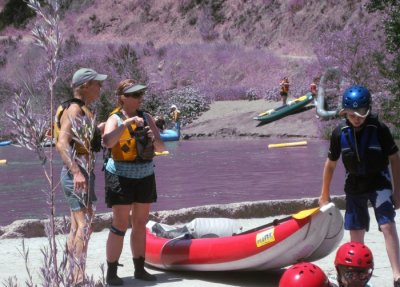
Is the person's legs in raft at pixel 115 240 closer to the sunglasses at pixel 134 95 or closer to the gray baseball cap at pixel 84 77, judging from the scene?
the sunglasses at pixel 134 95

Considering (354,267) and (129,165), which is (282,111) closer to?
(129,165)

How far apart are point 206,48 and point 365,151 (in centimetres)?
4057

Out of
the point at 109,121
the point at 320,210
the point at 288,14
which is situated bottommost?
the point at 320,210

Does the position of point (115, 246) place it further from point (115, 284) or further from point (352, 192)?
point (352, 192)

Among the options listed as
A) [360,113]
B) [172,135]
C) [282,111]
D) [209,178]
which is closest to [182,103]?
[282,111]

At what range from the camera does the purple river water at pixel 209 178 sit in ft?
41.4

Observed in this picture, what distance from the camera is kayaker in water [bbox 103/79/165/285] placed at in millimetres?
5527

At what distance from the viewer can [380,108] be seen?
22.2 meters

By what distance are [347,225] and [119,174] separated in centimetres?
145

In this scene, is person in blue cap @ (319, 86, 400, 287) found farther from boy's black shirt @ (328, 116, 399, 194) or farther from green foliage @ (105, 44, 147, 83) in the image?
green foliage @ (105, 44, 147, 83)

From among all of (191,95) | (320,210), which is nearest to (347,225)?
(320,210)

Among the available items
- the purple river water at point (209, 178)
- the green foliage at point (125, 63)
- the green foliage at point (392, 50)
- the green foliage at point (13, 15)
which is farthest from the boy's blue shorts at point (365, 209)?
the green foliage at point (13, 15)

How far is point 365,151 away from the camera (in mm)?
5199

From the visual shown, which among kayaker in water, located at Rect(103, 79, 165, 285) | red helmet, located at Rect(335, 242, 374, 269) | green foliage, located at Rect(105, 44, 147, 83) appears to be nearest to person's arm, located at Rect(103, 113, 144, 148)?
kayaker in water, located at Rect(103, 79, 165, 285)
